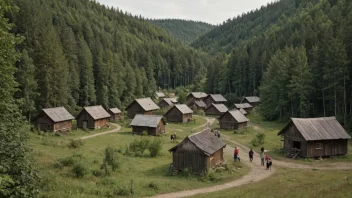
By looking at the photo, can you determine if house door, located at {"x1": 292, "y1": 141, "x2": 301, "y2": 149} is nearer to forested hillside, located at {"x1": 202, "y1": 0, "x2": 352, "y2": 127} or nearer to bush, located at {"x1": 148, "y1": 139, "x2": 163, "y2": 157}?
bush, located at {"x1": 148, "y1": 139, "x2": 163, "y2": 157}

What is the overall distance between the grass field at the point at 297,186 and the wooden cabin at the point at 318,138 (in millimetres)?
6975

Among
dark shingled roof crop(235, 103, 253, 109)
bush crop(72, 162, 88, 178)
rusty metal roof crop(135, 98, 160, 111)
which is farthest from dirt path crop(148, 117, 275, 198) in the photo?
dark shingled roof crop(235, 103, 253, 109)

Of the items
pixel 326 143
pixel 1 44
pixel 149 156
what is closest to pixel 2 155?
pixel 1 44

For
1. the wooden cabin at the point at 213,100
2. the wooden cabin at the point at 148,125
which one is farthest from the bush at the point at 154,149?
the wooden cabin at the point at 213,100

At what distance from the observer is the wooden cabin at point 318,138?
134 ft

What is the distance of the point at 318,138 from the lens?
4056cm

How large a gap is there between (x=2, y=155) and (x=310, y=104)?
205 ft

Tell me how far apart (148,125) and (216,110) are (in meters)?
39.6

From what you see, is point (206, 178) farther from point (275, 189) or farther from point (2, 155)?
point (2, 155)

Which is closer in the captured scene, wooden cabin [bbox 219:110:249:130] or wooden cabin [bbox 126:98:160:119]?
wooden cabin [bbox 219:110:249:130]

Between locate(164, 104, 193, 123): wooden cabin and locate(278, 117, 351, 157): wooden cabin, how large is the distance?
39542 mm

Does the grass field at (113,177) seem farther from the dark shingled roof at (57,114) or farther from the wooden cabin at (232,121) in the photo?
the wooden cabin at (232,121)

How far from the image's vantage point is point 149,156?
41812mm

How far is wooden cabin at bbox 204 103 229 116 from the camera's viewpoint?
309 ft
